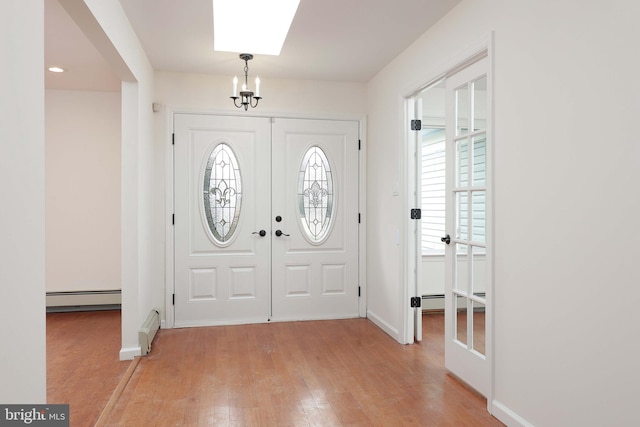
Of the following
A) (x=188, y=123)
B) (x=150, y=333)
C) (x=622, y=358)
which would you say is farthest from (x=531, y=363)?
(x=188, y=123)

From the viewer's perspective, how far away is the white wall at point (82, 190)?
5246 millimetres

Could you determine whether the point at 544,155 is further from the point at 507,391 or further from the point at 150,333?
the point at 150,333

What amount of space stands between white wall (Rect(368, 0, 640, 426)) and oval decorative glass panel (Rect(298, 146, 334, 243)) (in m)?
2.27

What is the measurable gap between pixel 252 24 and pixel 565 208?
282 centimetres

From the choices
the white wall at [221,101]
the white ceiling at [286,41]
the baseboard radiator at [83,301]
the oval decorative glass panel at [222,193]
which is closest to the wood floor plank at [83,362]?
the baseboard radiator at [83,301]

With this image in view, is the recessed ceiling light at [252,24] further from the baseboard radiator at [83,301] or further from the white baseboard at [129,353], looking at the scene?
the baseboard radiator at [83,301]

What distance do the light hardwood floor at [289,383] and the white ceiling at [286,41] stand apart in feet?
8.36

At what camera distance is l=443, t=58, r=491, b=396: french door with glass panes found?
112 inches

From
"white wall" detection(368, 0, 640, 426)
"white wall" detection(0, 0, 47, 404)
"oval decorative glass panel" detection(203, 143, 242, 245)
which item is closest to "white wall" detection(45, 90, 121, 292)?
"oval decorative glass panel" detection(203, 143, 242, 245)

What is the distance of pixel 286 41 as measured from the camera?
12.3 feet

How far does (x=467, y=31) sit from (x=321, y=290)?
2.96 m

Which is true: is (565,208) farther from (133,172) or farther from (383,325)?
(133,172)

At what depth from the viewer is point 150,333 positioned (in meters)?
3.86

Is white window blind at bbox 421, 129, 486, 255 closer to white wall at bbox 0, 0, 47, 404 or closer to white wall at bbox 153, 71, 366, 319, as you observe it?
white wall at bbox 153, 71, 366, 319
